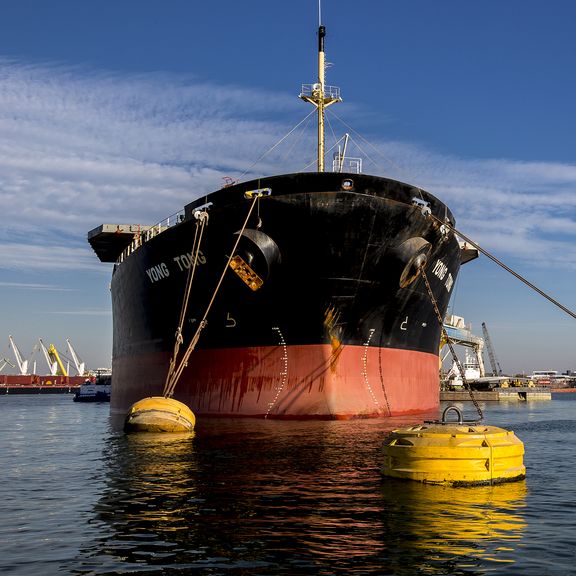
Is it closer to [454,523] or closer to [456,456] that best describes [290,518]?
[454,523]

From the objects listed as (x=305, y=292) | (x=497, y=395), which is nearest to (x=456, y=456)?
(x=305, y=292)

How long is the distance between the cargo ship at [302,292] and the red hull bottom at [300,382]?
0.04 metres

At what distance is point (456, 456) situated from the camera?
1322 centimetres

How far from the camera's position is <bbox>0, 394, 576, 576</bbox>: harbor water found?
8344mm

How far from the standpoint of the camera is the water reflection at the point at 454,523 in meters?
8.47

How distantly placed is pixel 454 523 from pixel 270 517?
2743mm

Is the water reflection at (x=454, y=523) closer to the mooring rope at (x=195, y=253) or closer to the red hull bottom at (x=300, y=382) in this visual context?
the red hull bottom at (x=300, y=382)

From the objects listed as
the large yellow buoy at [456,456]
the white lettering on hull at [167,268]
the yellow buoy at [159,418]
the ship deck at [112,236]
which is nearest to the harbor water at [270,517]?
the large yellow buoy at [456,456]

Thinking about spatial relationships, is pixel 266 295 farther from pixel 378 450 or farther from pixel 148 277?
pixel 378 450

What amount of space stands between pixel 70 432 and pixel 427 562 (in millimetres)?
23312

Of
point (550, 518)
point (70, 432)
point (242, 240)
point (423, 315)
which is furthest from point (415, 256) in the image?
point (550, 518)

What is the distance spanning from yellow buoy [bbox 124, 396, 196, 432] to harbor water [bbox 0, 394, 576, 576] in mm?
3851

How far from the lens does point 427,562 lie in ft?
27.1

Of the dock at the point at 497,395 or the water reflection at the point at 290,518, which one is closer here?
the water reflection at the point at 290,518
